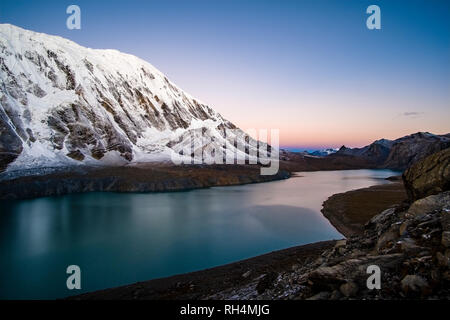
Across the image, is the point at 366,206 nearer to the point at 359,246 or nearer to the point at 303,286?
the point at 359,246

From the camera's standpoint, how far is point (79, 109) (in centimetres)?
9894

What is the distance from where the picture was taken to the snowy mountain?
78438mm

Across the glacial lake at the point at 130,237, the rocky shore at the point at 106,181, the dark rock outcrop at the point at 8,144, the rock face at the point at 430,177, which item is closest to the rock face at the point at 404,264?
the rock face at the point at 430,177

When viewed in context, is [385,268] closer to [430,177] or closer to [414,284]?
[414,284]

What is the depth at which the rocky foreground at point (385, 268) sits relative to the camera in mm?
6355

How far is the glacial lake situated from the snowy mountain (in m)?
40.6

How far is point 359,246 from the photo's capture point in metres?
10.1

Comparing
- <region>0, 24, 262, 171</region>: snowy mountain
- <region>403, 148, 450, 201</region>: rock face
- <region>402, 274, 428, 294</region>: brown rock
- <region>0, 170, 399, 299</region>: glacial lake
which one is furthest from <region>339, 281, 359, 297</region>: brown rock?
<region>0, 24, 262, 171</region>: snowy mountain

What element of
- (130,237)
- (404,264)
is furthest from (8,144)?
(404,264)

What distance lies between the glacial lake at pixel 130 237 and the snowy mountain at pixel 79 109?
133ft

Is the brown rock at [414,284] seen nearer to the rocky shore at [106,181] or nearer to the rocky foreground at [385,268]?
the rocky foreground at [385,268]

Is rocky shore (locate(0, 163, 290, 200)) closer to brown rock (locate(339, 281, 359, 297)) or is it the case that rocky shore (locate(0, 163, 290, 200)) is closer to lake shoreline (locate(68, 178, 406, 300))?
lake shoreline (locate(68, 178, 406, 300))

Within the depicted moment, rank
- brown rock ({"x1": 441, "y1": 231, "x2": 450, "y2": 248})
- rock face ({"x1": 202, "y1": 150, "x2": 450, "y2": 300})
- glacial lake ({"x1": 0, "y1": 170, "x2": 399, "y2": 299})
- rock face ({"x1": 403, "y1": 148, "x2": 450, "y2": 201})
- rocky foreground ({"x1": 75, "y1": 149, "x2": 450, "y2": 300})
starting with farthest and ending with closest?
1. glacial lake ({"x1": 0, "y1": 170, "x2": 399, "y2": 299})
2. rock face ({"x1": 403, "y1": 148, "x2": 450, "y2": 201})
3. brown rock ({"x1": 441, "y1": 231, "x2": 450, "y2": 248})
4. rocky foreground ({"x1": 75, "y1": 149, "x2": 450, "y2": 300})
5. rock face ({"x1": 202, "y1": 150, "x2": 450, "y2": 300})

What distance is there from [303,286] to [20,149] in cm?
8386
